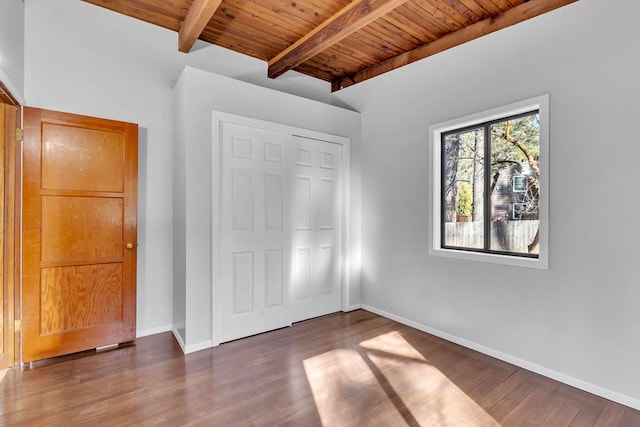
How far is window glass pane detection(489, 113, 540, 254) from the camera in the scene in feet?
8.72

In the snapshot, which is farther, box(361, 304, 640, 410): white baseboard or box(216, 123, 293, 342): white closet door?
box(216, 123, 293, 342): white closet door

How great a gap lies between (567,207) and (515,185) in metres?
0.49

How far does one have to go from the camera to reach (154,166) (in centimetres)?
325

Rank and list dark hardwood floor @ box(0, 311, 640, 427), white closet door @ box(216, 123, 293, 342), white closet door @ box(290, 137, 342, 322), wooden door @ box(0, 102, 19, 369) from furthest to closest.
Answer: white closet door @ box(290, 137, 342, 322) → white closet door @ box(216, 123, 293, 342) → wooden door @ box(0, 102, 19, 369) → dark hardwood floor @ box(0, 311, 640, 427)

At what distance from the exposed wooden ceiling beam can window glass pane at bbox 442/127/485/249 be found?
0.87 m

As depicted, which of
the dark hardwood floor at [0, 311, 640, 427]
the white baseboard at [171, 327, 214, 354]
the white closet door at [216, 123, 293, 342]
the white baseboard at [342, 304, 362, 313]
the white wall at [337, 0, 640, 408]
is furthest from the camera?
the white baseboard at [342, 304, 362, 313]

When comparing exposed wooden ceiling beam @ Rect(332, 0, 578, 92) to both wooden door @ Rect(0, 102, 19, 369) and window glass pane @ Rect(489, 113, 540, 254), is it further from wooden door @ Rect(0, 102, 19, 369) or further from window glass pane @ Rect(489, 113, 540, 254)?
wooden door @ Rect(0, 102, 19, 369)

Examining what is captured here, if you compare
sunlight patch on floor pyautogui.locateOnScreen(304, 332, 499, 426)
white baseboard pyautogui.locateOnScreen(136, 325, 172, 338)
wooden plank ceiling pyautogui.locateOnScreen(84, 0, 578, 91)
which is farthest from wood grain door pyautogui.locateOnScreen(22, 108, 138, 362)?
sunlight patch on floor pyautogui.locateOnScreen(304, 332, 499, 426)

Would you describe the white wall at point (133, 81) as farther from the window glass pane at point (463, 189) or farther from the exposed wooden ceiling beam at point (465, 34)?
the window glass pane at point (463, 189)

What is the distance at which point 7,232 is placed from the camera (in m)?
2.43

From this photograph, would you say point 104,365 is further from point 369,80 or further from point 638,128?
point 638,128

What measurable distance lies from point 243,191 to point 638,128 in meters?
3.10

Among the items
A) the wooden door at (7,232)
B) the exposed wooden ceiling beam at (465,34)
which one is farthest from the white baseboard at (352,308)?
the wooden door at (7,232)

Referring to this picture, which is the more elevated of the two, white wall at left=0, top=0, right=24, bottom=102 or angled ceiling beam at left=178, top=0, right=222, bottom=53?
angled ceiling beam at left=178, top=0, right=222, bottom=53
